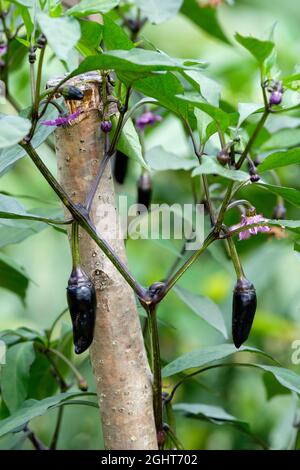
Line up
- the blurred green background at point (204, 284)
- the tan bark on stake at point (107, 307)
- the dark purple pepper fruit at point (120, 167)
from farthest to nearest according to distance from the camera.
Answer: the blurred green background at point (204, 284) → the dark purple pepper fruit at point (120, 167) → the tan bark on stake at point (107, 307)

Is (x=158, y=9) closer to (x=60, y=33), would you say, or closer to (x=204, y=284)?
(x=60, y=33)

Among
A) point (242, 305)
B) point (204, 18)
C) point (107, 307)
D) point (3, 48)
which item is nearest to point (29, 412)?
point (107, 307)

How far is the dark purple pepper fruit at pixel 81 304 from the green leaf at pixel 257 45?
0.22 meters

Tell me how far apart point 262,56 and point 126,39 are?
0.40 feet

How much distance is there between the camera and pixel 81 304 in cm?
66

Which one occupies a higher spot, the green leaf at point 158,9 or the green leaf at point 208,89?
the green leaf at point 158,9

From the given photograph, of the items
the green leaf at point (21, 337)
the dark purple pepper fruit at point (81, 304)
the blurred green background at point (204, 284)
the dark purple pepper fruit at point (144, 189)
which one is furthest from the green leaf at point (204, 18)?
the dark purple pepper fruit at point (81, 304)

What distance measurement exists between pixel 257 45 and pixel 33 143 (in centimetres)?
22

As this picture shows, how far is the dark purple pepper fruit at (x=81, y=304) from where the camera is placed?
2.16ft

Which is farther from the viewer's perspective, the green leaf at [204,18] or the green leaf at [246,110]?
the green leaf at [204,18]

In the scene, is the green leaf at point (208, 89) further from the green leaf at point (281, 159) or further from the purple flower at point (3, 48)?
the purple flower at point (3, 48)

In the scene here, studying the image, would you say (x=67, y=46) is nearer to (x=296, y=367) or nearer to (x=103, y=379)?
(x=103, y=379)

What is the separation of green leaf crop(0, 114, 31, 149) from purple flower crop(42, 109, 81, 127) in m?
0.11

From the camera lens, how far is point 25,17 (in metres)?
0.66
